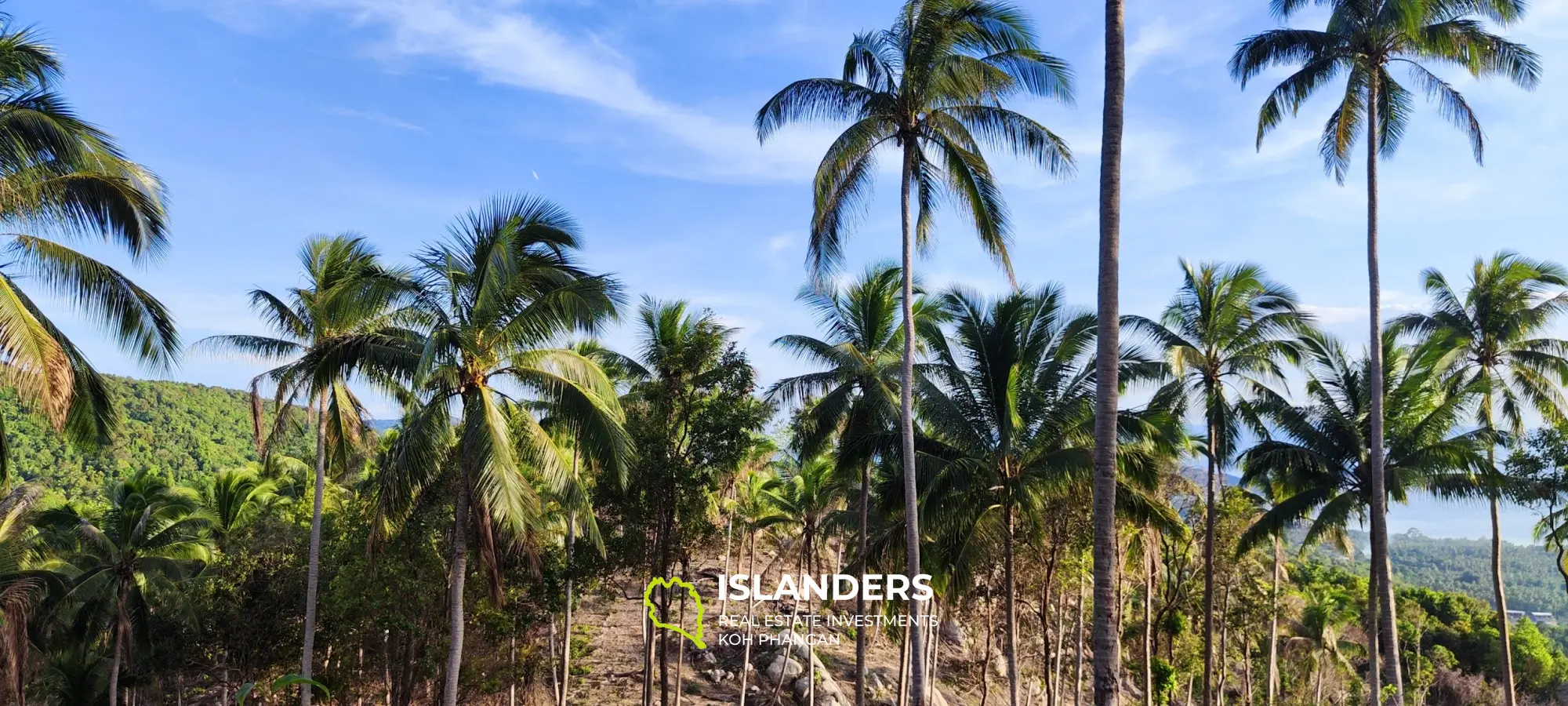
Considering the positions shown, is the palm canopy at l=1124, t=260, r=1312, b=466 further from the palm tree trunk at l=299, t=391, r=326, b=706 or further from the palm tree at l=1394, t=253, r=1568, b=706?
the palm tree trunk at l=299, t=391, r=326, b=706

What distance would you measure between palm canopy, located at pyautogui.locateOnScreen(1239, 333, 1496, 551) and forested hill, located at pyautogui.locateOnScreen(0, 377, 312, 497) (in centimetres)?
4048

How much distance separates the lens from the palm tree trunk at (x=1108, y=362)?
28.9ft

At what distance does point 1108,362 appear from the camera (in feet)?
30.8

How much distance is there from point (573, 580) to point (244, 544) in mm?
8640

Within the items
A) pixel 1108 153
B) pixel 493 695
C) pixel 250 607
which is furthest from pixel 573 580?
pixel 1108 153

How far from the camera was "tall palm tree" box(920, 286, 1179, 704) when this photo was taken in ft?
55.2

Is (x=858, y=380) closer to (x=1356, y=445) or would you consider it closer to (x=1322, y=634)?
(x=1356, y=445)

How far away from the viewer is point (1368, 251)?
16.7 metres

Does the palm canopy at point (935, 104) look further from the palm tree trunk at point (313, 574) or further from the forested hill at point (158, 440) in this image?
the forested hill at point (158, 440)

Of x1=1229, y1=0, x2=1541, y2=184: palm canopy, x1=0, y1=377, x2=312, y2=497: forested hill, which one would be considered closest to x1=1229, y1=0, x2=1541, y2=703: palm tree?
x1=1229, y1=0, x2=1541, y2=184: palm canopy

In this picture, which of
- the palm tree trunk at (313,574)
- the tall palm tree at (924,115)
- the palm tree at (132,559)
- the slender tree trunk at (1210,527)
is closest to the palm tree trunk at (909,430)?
the tall palm tree at (924,115)

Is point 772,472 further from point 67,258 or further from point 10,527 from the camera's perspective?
point 67,258

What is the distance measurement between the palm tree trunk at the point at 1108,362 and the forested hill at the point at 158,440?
142 feet

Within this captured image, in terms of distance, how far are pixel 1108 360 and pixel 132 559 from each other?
78.8ft
